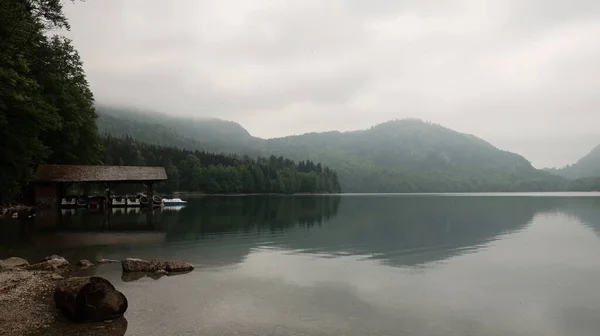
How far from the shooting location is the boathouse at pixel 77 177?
57969mm

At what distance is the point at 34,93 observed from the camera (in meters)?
40.8

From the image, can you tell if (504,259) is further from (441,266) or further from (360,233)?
(360,233)

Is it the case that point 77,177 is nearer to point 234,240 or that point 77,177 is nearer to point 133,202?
point 133,202

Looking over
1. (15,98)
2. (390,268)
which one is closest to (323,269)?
(390,268)

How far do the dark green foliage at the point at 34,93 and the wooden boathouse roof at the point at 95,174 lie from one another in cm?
337

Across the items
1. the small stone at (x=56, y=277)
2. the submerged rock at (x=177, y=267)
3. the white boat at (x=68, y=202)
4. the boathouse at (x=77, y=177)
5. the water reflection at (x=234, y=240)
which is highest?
the boathouse at (x=77, y=177)

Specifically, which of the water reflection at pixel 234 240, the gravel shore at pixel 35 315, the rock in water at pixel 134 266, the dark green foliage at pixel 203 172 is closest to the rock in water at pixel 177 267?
the rock in water at pixel 134 266

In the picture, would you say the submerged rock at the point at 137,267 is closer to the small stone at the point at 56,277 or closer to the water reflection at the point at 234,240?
the small stone at the point at 56,277

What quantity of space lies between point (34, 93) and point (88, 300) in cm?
3658

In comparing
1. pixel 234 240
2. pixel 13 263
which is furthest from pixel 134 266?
pixel 234 240

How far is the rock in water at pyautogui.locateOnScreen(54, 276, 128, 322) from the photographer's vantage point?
40.1 ft

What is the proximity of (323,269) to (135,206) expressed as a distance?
206 ft

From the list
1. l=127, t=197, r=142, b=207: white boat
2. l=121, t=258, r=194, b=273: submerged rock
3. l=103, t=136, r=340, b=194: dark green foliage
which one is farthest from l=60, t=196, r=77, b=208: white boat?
l=103, t=136, r=340, b=194: dark green foliage

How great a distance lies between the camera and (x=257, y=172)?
18538 centimetres
